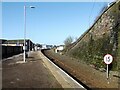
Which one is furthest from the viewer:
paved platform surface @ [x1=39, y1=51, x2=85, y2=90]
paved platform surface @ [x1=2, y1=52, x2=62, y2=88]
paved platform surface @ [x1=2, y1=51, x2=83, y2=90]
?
paved platform surface @ [x1=2, y1=52, x2=62, y2=88]

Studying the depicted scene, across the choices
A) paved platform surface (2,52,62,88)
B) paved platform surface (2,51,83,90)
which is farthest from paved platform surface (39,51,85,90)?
paved platform surface (2,52,62,88)

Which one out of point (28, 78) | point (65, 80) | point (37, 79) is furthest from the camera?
point (28, 78)

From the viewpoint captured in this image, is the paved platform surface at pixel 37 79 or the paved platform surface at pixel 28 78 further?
the paved platform surface at pixel 28 78

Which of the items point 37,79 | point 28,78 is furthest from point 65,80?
point 28,78

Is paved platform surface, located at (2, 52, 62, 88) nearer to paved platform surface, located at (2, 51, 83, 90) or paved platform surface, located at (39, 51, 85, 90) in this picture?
paved platform surface, located at (2, 51, 83, 90)

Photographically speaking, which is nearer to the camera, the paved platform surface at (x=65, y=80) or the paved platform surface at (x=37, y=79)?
the paved platform surface at (x=65, y=80)

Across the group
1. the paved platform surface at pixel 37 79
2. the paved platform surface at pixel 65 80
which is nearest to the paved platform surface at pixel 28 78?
the paved platform surface at pixel 37 79

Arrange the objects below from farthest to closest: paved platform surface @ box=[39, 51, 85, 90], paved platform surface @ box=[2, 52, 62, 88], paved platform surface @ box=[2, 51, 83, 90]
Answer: paved platform surface @ box=[2, 52, 62, 88] → paved platform surface @ box=[2, 51, 83, 90] → paved platform surface @ box=[39, 51, 85, 90]

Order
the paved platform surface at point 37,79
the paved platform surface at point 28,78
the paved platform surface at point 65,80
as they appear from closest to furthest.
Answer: the paved platform surface at point 65,80 < the paved platform surface at point 37,79 < the paved platform surface at point 28,78

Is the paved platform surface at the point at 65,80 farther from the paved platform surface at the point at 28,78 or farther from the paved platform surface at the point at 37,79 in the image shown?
the paved platform surface at the point at 28,78

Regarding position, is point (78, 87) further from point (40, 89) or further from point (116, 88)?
point (116, 88)

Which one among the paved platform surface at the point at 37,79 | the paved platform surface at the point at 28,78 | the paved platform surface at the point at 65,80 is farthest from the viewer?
the paved platform surface at the point at 28,78

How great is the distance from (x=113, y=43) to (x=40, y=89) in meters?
17.0

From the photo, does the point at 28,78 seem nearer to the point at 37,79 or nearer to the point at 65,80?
the point at 37,79
